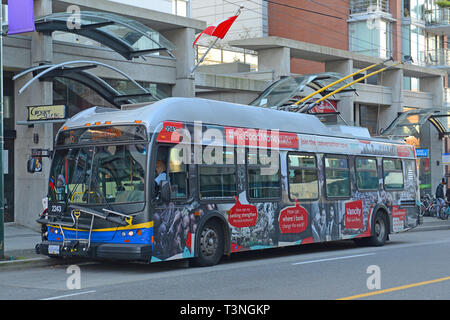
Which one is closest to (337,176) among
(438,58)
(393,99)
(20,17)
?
(20,17)

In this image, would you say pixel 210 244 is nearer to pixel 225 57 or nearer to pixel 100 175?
pixel 100 175

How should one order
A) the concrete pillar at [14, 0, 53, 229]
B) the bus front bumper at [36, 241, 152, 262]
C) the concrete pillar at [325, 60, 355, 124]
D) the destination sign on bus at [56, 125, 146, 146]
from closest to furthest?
the bus front bumper at [36, 241, 152, 262], the destination sign on bus at [56, 125, 146, 146], the concrete pillar at [14, 0, 53, 229], the concrete pillar at [325, 60, 355, 124]

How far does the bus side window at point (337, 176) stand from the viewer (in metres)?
17.9

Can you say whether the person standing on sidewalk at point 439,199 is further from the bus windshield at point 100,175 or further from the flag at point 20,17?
the bus windshield at point 100,175

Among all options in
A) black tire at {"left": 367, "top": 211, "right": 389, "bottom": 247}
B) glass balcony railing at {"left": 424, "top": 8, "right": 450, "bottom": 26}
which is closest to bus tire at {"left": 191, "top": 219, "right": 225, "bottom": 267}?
black tire at {"left": 367, "top": 211, "right": 389, "bottom": 247}

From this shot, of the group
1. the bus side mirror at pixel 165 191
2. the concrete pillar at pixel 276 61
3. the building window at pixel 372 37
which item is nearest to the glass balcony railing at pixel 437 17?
the building window at pixel 372 37

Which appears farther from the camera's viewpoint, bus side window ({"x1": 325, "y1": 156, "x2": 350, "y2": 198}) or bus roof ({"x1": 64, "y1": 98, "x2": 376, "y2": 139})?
bus side window ({"x1": 325, "y1": 156, "x2": 350, "y2": 198})

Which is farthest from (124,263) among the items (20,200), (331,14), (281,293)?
(331,14)

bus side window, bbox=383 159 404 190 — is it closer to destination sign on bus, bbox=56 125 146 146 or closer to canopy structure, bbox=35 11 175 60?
canopy structure, bbox=35 11 175 60

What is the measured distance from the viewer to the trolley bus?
12.8 metres

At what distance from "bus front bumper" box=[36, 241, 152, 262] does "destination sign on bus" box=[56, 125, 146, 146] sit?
1956 millimetres

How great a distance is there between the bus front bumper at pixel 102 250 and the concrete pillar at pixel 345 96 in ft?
76.7

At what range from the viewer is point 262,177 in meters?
15.6

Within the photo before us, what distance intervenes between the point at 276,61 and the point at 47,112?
14.9 metres
